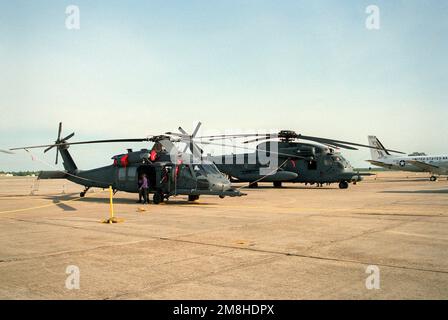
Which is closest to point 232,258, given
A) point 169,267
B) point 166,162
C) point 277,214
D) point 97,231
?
point 169,267

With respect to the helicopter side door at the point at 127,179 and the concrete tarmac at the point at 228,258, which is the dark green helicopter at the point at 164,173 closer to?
the helicopter side door at the point at 127,179

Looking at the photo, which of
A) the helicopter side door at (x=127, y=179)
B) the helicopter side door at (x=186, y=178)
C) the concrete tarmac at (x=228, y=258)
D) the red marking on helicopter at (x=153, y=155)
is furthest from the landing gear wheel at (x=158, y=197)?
the concrete tarmac at (x=228, y=258)

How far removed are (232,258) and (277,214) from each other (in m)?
6.80

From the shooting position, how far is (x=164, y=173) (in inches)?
720

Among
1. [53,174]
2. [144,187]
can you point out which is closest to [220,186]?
[144,187]

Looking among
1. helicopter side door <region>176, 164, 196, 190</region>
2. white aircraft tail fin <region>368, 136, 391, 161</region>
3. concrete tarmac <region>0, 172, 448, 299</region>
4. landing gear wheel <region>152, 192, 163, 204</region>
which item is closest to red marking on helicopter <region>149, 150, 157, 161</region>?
helicopter side door <region>176, 164, 196, 190</region>

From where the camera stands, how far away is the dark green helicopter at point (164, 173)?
17.5 meters

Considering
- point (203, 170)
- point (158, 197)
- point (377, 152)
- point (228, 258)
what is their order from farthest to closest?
point (377, 152)
point (158, 197)
point (203, 170)
point (228, 258)

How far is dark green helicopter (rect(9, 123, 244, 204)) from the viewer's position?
57.6 feet

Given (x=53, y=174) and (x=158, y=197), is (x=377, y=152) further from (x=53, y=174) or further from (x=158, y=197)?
(x=53, y=174)

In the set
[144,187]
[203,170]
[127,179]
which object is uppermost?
[203,170]

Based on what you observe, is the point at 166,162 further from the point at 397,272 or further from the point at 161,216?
the point at 397,272
